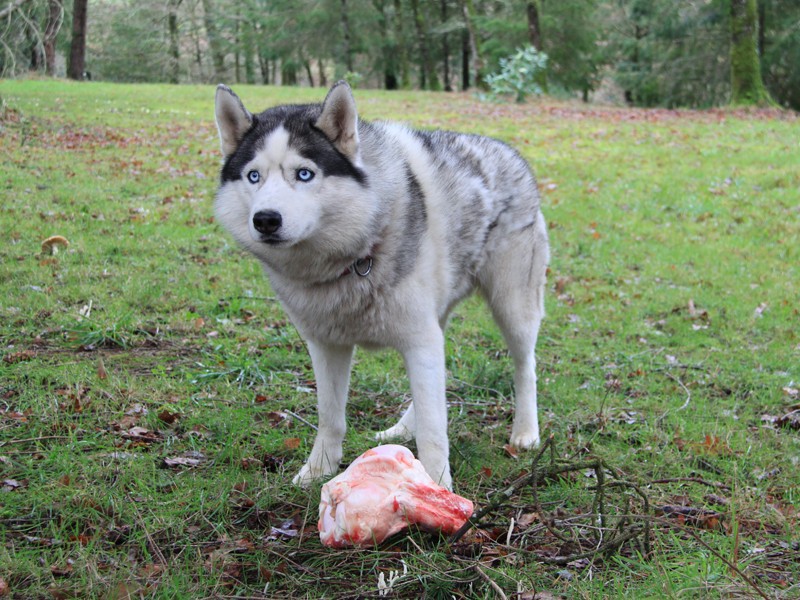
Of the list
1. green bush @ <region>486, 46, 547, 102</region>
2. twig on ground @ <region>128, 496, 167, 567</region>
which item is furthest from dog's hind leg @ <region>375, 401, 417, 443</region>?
green bush @ <region>486, 46, 547, 102</region>

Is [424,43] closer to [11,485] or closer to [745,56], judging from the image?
[745,56]

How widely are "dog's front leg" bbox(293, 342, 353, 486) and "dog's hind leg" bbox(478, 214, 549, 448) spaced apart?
110cm

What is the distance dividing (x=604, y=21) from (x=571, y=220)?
79.4 feet

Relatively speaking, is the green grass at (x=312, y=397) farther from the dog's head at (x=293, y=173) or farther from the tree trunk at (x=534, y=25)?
the tree trunk at (x=534, y=25)

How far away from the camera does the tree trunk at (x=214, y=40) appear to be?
Result: 34.6 metres

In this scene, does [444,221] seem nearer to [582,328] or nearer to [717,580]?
[717,580]

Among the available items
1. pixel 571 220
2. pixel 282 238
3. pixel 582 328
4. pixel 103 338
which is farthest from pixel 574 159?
pixel 282 238

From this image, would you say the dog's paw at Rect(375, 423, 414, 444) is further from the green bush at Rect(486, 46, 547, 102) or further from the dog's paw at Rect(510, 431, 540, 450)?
the green bush at Rect(486, 46, 547, 102)

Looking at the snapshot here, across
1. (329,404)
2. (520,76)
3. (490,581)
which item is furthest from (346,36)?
(490,581)

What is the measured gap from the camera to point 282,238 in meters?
3.15

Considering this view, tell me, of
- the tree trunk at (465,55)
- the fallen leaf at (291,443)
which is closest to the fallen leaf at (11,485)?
the fallen leaf at (291,443)

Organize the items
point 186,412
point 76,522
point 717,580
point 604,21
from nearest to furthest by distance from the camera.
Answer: point 717,580 → point 76,522 → point 186,412 → point 604,21

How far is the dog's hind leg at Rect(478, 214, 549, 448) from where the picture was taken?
445cm

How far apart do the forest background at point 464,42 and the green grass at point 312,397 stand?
835 centimetres
